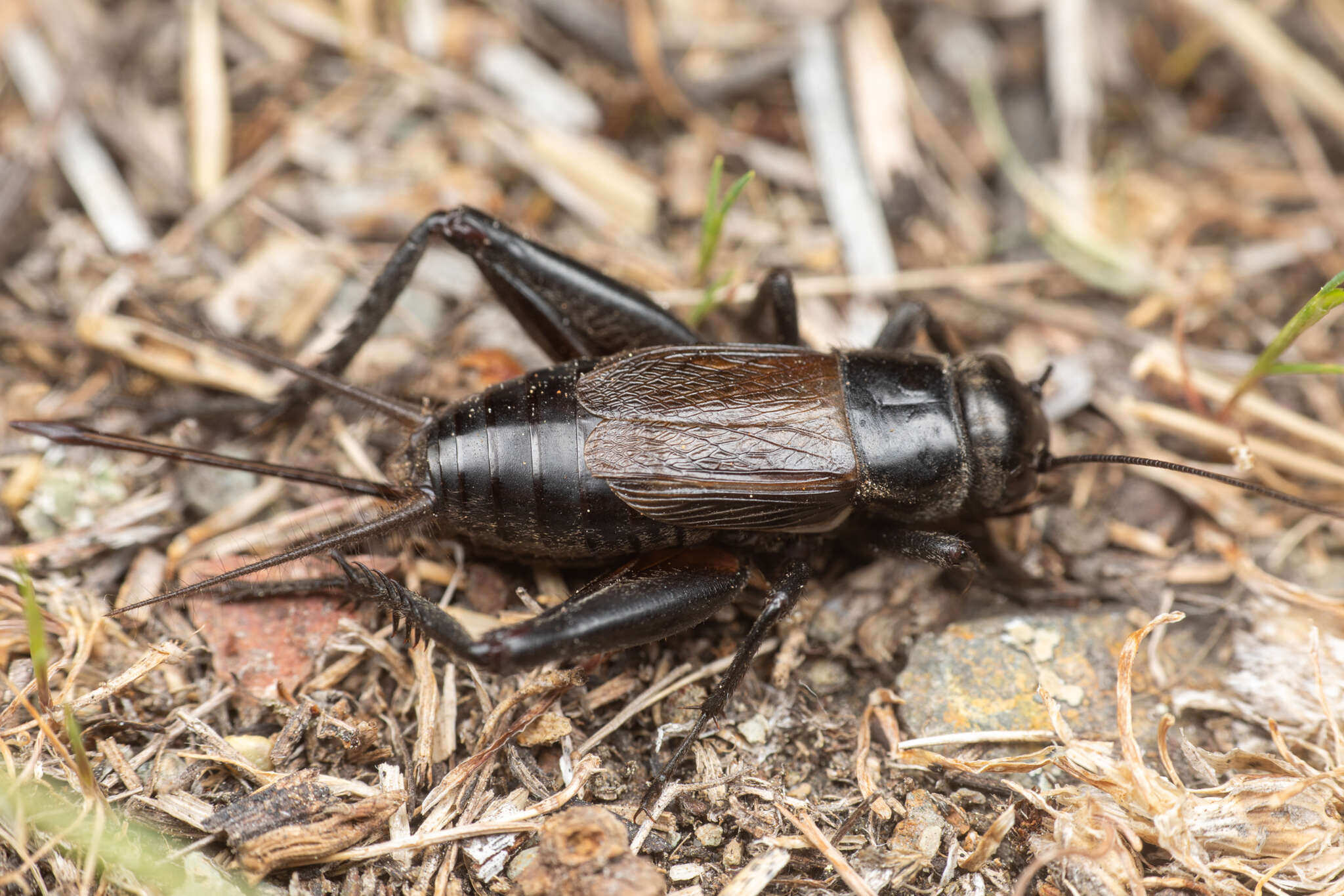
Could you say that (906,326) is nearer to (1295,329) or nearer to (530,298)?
(1295,329)

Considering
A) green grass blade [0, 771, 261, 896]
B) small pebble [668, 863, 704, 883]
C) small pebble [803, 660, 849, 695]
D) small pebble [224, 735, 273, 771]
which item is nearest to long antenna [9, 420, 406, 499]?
small pebble [224, 735, 273, 771]

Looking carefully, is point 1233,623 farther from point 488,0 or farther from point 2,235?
point 2,235

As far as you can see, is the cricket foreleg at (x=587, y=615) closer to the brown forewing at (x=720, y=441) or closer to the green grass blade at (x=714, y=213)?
the brown forewing at (x=720, y=441)

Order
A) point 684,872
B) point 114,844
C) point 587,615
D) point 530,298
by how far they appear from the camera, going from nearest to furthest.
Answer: point 114,844 < point 684,872 < point 587,615 < point 530,298

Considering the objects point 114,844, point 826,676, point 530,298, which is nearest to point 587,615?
point 826,676

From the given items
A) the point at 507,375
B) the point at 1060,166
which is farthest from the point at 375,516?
the point at 1060,166

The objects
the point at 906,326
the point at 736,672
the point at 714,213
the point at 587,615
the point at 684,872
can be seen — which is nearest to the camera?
the point at 684,872

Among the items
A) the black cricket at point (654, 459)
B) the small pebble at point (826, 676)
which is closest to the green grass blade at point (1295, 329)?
the black cricket at point (654, 459)
